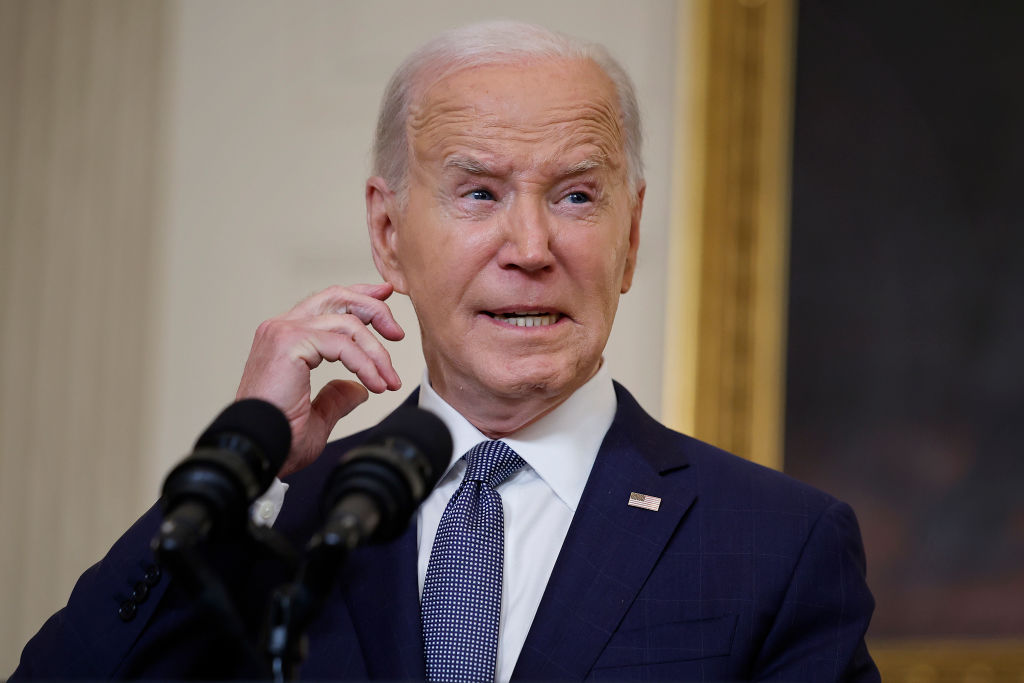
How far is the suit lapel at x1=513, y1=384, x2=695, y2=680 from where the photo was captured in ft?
5.77

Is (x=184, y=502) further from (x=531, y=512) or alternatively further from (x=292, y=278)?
(x=292, y=278)

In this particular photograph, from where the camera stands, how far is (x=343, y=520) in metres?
1.16

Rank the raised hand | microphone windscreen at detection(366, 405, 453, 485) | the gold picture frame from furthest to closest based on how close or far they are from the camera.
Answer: the gold picture frame, the raised hand, microphone windscreen at detection(366, 405, 453, 485)

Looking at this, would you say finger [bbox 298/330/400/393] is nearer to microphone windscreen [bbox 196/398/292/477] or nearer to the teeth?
the teeth

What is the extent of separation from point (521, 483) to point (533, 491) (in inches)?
1.0

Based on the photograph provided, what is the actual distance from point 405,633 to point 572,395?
52 cm

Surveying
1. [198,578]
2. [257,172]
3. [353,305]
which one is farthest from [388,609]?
[257,172]

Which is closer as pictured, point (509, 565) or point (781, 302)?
point (509, 565)

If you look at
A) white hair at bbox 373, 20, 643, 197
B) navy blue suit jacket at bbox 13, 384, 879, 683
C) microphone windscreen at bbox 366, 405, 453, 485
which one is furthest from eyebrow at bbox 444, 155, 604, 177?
microphone windscreen at bbox 366, 405, 453, 485

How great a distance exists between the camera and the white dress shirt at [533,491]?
1.86 m

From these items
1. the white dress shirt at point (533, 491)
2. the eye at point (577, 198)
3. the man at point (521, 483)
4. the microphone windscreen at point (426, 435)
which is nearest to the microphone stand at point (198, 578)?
the microphone windscreen at point (426, 435)

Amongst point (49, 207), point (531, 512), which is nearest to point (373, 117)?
point (49, 207)

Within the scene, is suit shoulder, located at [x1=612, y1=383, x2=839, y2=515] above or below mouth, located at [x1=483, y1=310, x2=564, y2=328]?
below

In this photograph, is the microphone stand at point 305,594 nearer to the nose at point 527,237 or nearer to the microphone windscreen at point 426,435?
the microphone windscreen at point 426,435
